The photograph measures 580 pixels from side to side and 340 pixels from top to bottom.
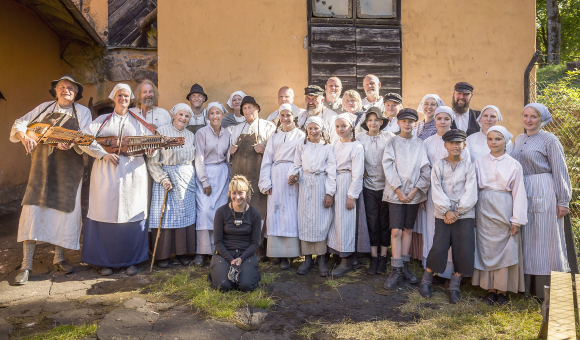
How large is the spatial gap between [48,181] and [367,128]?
11.4 ft

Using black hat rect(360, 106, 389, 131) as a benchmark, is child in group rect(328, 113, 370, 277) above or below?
below

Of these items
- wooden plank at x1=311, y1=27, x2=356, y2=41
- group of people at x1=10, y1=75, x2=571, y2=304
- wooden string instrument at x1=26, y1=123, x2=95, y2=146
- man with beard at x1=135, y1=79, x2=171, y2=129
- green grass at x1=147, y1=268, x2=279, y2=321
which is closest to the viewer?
green grass at x1=147, y1=268, x2=279, y2=321

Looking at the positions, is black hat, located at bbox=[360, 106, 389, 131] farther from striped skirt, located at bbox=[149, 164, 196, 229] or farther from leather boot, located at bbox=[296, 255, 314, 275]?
striped skirt, located at bbox=[149, 164, 196, 229]

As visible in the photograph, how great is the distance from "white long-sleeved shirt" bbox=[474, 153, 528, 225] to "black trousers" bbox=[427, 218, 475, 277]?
367mm

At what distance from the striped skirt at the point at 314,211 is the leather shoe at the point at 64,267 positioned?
2.51 m

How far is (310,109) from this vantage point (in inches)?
210

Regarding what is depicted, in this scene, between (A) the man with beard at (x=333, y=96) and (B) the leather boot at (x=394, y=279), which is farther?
(A) the man with beard at (x=333, y=96)

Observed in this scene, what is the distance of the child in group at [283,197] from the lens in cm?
495

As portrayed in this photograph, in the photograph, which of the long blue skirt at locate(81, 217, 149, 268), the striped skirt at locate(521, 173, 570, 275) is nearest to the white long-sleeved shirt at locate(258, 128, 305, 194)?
the long blue skirt at locate(81, 217, 149, 268)

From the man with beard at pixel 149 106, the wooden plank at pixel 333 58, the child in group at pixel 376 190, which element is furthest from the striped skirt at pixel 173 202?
the wooden plank at pixel 333 58

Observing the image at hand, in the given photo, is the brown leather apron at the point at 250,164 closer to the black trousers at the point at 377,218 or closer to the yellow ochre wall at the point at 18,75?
the black trousers at the point at 377,218

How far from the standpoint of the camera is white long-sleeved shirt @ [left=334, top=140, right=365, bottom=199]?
4.67 meters

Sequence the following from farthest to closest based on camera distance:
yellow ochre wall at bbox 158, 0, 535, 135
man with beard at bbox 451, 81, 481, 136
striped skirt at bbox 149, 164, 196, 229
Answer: yellow ochre wall at bbox 158, 0, 535, 135, striped skirt at bbox 149, 164, 196, 229, man with beard at bbox 451, 81, 481, 136

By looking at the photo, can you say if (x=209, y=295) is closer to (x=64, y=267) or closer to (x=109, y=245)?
(x=109, y=245)
